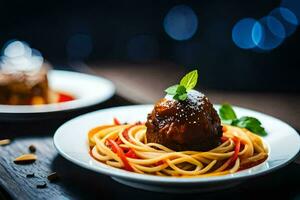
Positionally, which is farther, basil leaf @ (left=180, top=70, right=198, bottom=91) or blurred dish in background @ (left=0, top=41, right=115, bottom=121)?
blurred dish in background @ (left=0, top=41, right=115, bottom=121)

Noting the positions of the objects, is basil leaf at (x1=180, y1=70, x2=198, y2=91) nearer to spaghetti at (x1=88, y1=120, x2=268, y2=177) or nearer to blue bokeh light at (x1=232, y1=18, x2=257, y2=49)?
spaghetti at (x1=88, y1=120, x2=268, y2=177)

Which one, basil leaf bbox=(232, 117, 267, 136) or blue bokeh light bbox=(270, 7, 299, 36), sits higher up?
→ blue bokeh light bbox=(270, 7, 299, 36)

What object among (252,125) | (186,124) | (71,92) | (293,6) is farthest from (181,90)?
(293,6)

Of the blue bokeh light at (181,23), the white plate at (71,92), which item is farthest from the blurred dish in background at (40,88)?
the blue bokeh light at (181,23)

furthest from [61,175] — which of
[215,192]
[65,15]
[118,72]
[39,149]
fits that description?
[65,15]

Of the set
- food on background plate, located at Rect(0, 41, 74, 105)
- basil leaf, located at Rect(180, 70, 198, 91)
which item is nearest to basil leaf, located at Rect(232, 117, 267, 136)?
basil leaf, located at Rect(180, 70, 198, 91)

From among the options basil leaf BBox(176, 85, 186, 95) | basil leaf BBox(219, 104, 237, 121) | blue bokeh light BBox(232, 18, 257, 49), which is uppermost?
basil leaf BBox(176, 85, 186, 95)

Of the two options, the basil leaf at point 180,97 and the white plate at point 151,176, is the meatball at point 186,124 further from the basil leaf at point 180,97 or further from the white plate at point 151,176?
the white plate at point 151,176

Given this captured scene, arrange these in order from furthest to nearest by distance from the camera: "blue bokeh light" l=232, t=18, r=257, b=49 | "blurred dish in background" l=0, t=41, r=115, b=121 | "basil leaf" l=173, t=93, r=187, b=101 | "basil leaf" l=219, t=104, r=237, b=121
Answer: "blue bokeh light" l=232, t=18, r=257, b=49
"blurred dish in background" l=0, t=41, r=115, b=121
"basil leaf" l=219, t=104, r=237, b=121
"basil leaf" l=173, t=93, r=187, b=101
